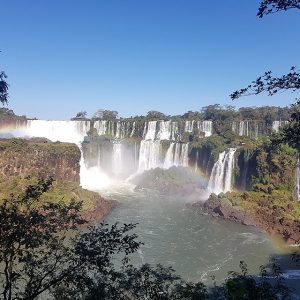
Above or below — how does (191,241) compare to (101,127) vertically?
below

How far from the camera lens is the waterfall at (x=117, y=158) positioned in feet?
187

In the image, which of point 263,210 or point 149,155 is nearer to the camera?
point 263,210

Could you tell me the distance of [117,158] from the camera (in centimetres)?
5744

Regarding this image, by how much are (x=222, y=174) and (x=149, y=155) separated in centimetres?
1413

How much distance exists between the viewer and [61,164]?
44031 millimetres

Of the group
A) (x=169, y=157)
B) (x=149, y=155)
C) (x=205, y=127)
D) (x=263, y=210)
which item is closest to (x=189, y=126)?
(x=205, y=127)

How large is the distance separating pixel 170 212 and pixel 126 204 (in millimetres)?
5050

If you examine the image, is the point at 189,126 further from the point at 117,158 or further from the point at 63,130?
the point at 63,130

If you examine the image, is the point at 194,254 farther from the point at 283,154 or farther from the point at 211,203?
the point at 283,154

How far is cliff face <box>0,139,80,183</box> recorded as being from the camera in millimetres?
39062

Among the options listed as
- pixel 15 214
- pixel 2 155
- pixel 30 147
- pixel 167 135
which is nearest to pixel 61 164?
pixel 30 147

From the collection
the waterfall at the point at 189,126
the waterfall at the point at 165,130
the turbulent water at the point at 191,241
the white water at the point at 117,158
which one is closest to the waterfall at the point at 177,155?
the white water at the point at 117,158

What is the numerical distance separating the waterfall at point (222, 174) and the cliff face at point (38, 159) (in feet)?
52.3

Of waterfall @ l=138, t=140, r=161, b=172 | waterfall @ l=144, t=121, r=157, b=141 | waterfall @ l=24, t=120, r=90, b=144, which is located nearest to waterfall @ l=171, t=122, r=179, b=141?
waterfall @ l=144, t=121, r=157, b=141
